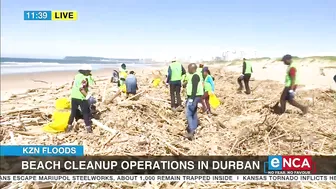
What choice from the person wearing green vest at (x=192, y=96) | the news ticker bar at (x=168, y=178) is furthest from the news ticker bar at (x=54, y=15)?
the person wearing green vest at (x=192, y=96)

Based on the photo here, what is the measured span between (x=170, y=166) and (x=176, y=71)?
3707mm

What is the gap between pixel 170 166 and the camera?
3.42 meters

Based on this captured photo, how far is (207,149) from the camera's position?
13.6ft

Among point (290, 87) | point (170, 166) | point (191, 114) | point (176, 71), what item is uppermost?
point (176, 71)

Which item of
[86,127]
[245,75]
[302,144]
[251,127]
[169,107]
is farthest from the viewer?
[245,75]

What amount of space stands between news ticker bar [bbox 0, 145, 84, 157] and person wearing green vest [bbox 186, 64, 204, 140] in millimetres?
1978

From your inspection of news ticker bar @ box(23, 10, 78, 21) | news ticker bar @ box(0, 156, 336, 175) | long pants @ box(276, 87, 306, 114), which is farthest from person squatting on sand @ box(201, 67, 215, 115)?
news ticker bar @ box(23, 10, 78, 21)

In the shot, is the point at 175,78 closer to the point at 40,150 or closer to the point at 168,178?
the point at 168,178

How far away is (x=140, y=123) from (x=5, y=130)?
2100 mm

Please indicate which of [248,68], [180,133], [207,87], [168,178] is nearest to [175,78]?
[207,87]

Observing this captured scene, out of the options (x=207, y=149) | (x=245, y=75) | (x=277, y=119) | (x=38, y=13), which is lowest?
(x=207, y=149)

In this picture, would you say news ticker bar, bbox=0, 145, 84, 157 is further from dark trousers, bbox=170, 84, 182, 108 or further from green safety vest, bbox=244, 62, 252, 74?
green safety vest, bbox=244, 62, 252, 74

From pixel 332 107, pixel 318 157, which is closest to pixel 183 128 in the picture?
pixel 318 157

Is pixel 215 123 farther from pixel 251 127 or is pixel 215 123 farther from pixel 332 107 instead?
pixel 332 107
